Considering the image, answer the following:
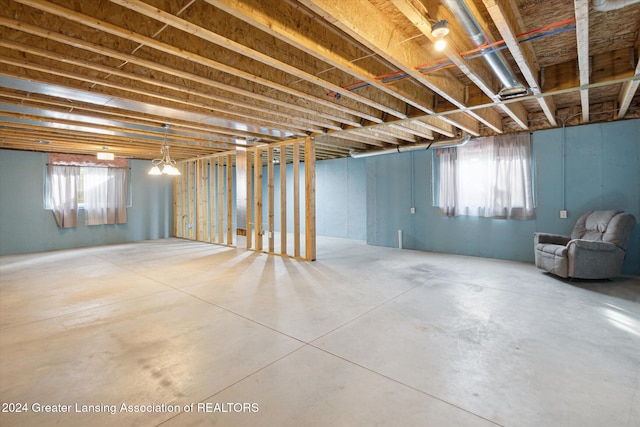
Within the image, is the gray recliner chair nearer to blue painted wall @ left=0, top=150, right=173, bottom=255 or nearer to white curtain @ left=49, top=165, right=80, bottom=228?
blue painted wall @ left=0, top=150, right=173, bottom=255

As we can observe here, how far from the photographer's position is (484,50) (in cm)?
243

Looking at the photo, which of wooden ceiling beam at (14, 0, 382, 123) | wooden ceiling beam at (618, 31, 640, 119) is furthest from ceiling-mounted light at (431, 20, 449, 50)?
wooden ceiling beam at (618, 31, 640, 119)

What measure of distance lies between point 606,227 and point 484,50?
360 centimetres

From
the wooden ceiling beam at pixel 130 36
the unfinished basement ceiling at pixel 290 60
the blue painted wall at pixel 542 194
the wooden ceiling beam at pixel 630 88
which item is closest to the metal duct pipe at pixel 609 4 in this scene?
the unfinished basement ceiling at pixel 290 60

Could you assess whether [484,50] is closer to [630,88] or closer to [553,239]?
[630,88]

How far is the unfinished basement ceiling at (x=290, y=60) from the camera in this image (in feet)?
6.68

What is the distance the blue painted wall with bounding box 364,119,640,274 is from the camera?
4594mm

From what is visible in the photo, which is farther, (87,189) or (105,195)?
(105,195)

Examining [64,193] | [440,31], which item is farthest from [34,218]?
[440,31]

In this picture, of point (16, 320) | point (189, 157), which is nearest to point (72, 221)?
point (189, 157)

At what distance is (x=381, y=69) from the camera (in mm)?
3049

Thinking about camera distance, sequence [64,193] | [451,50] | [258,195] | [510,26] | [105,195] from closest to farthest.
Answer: [510,26] → [451,50] → [258,195] → [64,193] → [105,195]

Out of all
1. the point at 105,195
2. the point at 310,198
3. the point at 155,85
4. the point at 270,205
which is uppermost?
the point at 155,85

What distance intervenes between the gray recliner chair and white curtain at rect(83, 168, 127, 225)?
978cm
